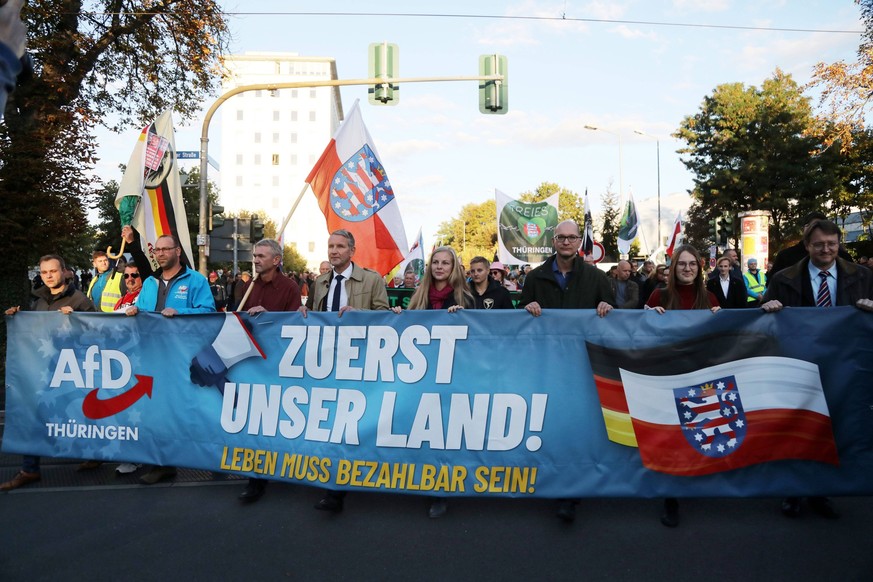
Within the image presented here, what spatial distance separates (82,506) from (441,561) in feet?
8.75

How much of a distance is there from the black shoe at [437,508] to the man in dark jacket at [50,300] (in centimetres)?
321

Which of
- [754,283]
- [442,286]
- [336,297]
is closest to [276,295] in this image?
[336,297]

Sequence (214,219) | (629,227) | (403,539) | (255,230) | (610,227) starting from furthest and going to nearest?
(610,227) → (629,227) → (214,219) → (255,230) → (403,539)

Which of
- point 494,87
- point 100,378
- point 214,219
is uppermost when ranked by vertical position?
point 494,87

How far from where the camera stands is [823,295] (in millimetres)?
4836

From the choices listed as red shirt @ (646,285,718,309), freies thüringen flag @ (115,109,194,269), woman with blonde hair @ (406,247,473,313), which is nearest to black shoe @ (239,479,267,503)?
woman with blonde hair @ (406,247,473,313)

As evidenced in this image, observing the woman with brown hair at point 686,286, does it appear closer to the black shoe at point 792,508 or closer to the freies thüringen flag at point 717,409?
the freies thüringen flag at point 717,409

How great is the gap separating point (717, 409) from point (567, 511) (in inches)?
46.7

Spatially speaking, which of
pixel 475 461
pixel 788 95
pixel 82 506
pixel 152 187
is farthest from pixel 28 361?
pixel 788 95

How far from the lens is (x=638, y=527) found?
4.31 metres

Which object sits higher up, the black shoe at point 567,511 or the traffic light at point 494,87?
the traffic light at point 494,87

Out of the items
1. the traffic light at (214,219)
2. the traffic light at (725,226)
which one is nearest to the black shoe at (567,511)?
the traffic light at (214,219)

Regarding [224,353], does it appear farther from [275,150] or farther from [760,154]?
[275,150]

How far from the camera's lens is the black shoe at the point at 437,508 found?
4.50 meters
